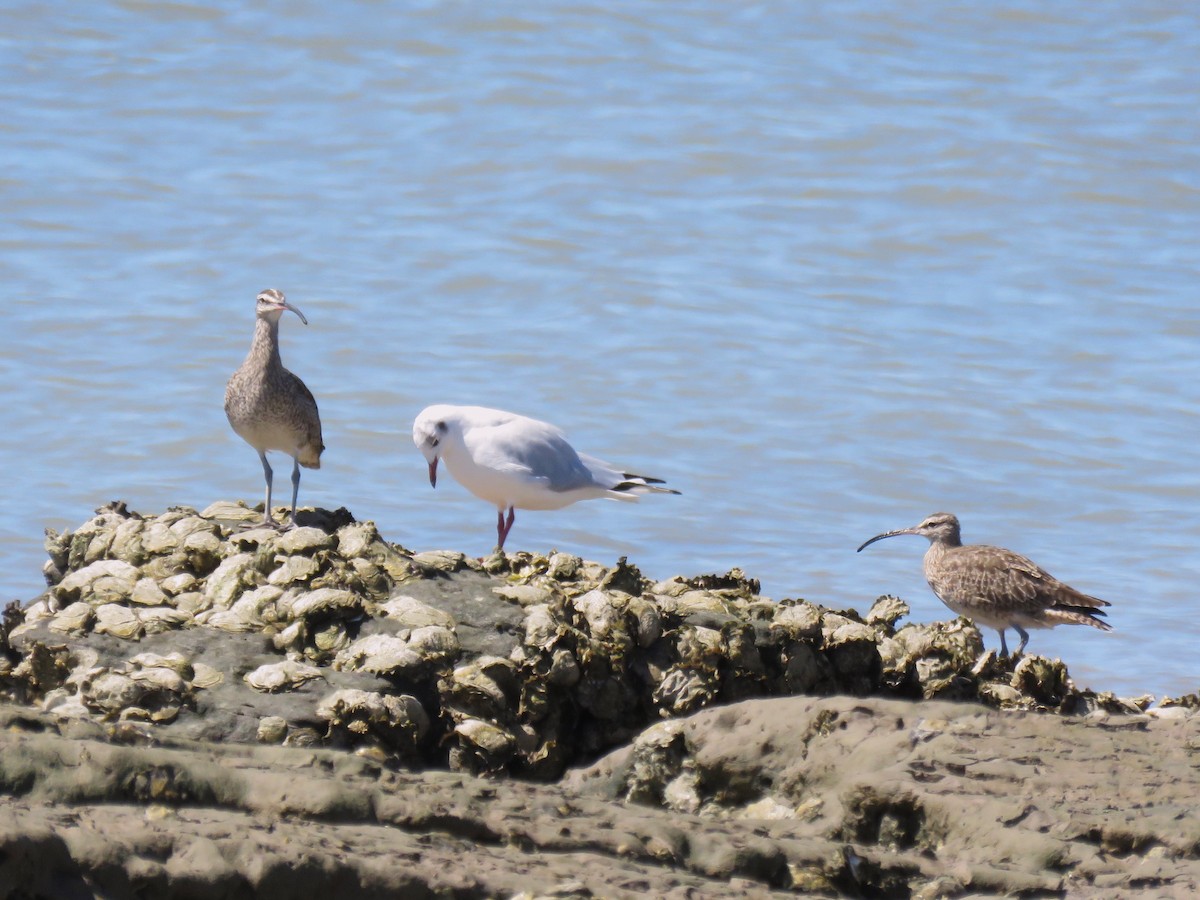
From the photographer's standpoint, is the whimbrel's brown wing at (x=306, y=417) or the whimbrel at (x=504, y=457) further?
the whimbrel at (x=504, y=457)

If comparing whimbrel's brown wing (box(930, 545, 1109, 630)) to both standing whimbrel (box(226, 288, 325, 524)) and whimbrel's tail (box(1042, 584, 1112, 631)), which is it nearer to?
whimbrel's tail (box(1042, 584, 1112, 631))

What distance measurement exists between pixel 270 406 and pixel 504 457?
135 cm

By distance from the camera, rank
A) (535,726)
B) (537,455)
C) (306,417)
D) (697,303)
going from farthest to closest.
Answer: (697,303), (537,455), (306,417), (535,726)

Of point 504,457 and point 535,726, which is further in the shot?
point 504,457

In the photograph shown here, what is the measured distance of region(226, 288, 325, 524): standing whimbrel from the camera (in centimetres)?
928

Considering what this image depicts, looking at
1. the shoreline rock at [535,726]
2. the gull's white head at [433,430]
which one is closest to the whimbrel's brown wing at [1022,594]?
the shoreline rock at [535,726]

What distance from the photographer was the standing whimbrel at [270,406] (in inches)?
365

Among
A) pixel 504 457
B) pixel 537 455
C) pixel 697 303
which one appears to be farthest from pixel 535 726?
pixel 697 303

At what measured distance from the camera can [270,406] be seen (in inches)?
365

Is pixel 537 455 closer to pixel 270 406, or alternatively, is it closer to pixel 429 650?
pixel 270 406

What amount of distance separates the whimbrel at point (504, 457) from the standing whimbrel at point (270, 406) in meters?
0.71

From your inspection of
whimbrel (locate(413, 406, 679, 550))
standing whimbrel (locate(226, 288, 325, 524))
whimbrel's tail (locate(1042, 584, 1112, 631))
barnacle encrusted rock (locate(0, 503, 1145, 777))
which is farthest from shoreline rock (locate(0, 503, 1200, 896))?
whimbrel (locate(413, 406, 679, 550))

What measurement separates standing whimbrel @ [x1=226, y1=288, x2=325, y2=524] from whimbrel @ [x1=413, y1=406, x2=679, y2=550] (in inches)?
28.1

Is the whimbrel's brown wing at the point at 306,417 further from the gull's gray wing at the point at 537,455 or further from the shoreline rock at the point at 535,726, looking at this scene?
the shoreline rock at the point at 535,726
